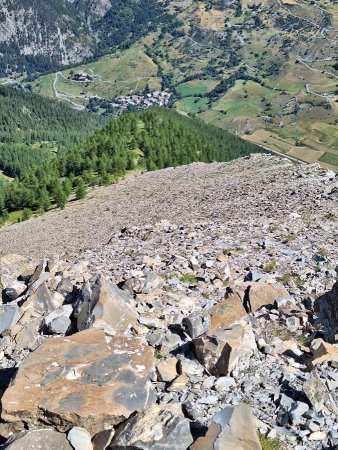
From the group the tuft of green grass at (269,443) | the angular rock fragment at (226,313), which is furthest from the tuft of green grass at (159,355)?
the tuft of green grass at (269,443)

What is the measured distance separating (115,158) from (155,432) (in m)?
107

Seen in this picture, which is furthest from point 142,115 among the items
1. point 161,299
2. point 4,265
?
point 161,299

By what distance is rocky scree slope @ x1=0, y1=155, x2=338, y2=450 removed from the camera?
12.9 meters

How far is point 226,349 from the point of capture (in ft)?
51.1

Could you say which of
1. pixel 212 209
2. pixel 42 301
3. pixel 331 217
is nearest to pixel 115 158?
pixel 212 209

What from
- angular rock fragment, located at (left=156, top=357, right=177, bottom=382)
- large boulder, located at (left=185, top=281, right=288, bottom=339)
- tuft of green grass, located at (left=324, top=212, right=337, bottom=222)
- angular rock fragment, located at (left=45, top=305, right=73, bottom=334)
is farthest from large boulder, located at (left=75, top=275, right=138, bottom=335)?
tuft of green grass, located at (left=324, top=212, right=337, bottom=222)

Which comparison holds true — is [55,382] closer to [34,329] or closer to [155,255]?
[34,329]

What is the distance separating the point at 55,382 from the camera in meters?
14.3

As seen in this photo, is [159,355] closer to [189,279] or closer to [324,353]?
[324,353]

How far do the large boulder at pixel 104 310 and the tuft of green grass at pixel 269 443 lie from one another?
289 inches

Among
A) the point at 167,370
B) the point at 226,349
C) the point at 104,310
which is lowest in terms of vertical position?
the point at 167,370

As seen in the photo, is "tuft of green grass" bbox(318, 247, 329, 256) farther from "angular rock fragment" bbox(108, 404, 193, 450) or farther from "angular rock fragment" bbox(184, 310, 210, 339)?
"angular rock fragment" bbox(108, 404, 193, 450)

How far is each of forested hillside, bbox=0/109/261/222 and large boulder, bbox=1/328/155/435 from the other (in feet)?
267

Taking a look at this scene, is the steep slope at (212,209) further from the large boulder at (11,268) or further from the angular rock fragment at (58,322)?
the angular rock fragment at (58,322)
